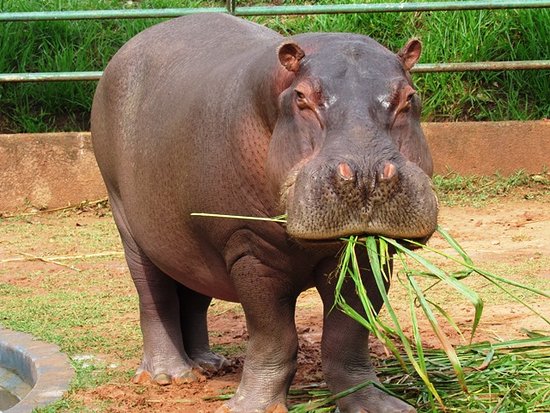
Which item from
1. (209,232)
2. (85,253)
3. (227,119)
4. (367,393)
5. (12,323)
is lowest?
(85,253)

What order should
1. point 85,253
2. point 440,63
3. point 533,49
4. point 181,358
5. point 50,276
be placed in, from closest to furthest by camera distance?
point 181,358, point 50,276, point 85,253, point 440,63, point 533,49

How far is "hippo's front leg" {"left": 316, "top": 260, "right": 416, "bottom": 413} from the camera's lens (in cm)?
385

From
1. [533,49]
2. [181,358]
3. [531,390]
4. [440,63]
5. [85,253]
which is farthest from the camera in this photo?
[533,49]

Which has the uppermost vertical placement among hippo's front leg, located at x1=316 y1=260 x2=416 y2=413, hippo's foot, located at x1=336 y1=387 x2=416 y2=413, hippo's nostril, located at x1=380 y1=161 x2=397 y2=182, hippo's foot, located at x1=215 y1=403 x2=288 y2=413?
hippo's nostril, located at x1=380 y1=161 x2=397 y2=182

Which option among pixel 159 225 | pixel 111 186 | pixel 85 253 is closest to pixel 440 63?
pixel 85 253

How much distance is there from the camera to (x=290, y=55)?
360 cm

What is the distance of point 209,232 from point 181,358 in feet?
2.94

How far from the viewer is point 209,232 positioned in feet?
13.2

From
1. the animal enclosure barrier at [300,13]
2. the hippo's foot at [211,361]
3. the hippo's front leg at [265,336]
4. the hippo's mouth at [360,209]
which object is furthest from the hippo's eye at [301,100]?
the animal enclosure barrier at [300,13]

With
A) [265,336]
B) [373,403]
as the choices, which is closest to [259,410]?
[265,336]

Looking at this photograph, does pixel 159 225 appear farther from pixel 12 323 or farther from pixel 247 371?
pixel 12 323

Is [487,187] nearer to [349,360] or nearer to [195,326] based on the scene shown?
[195,326]

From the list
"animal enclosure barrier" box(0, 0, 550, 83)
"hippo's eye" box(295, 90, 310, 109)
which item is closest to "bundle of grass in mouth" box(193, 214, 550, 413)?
"hippo's eye" box(295, 90, 310, 109)

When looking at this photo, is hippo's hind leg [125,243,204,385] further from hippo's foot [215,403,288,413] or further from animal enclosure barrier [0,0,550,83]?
animal enclosure barrier [0,0,550,83]
